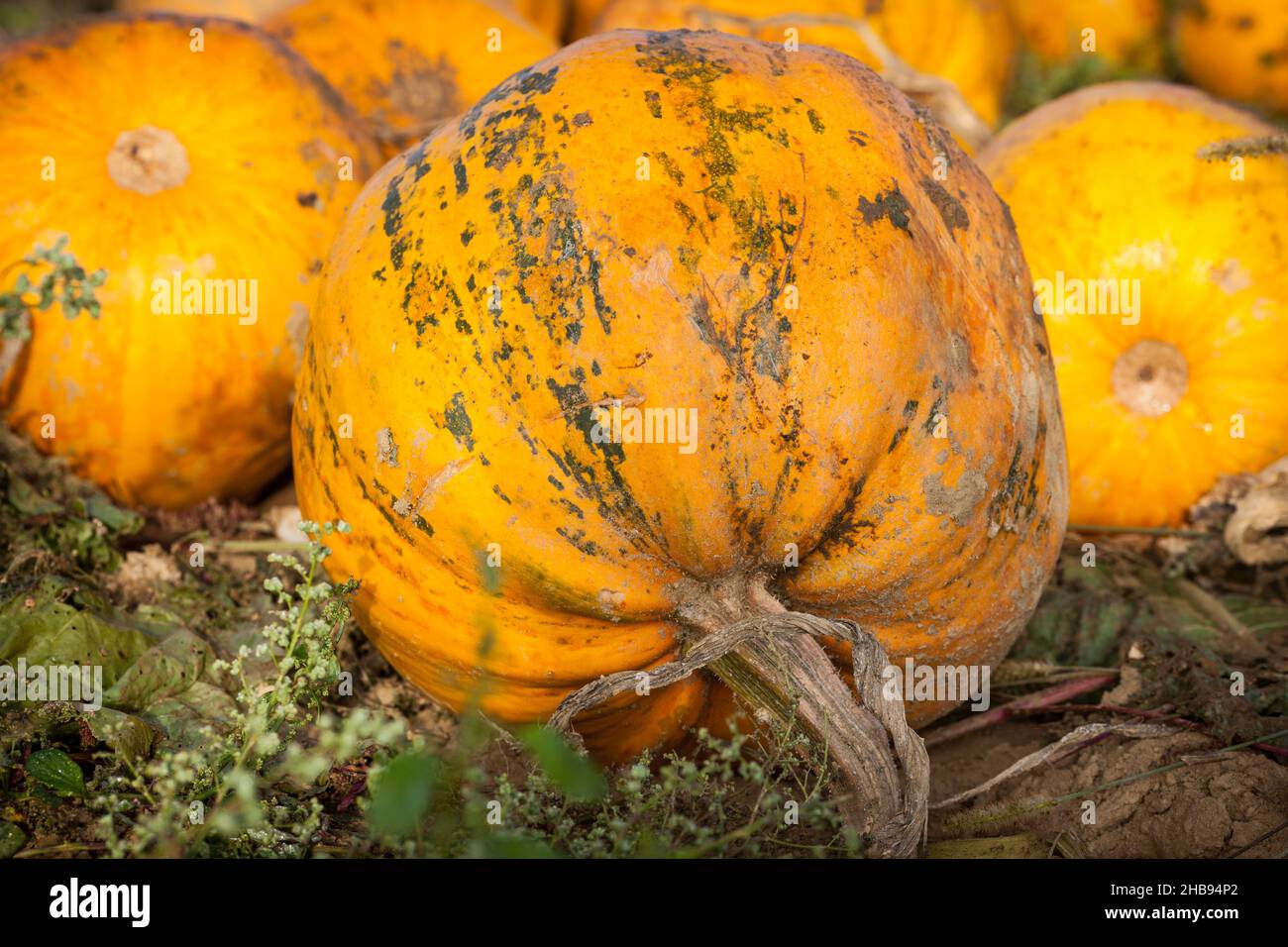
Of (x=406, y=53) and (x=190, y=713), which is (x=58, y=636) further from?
(x=406, y=53)

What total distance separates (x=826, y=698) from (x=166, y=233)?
7.20 feet

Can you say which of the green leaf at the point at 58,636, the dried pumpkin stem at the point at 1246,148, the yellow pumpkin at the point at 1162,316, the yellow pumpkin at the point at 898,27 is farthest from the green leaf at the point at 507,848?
the yellow pumpkin at the point at 898,27

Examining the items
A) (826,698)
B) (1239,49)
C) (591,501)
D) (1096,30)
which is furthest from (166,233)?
(1239,49)

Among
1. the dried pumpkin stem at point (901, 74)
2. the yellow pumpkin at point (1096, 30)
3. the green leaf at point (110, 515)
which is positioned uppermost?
the yellow pumpkin at point (1096, 30)

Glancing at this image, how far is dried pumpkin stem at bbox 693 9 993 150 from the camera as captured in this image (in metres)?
4.35

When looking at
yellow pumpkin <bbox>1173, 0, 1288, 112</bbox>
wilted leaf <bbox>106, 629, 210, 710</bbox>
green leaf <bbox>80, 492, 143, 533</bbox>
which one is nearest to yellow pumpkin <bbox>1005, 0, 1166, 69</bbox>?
yellow pumpkin <bbox>1173, 0, 1288, 112</bbox>

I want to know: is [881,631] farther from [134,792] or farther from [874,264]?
[134,792]

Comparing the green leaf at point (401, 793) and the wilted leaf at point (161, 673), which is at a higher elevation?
the green leaf at point (401, 793)

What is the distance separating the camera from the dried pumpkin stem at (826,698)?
2.17m

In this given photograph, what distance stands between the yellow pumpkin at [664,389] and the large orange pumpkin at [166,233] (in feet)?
2.79

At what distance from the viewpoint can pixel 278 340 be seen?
3422 millimetres

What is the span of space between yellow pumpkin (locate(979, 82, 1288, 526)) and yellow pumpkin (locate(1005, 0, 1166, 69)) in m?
1.39

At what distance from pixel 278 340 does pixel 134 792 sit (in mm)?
1448

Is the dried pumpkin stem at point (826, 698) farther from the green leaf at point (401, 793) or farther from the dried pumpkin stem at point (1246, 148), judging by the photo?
the dried pumpkin stem at point (1246, 148)
